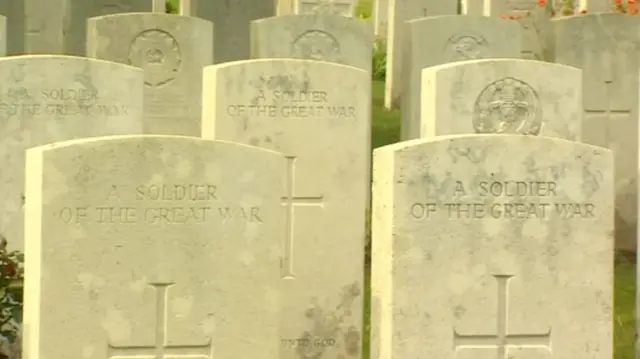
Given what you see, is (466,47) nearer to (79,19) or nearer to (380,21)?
(79,19)

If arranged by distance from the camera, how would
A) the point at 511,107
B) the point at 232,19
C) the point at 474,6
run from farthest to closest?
the point at 474,6 < the point at 232,19 < the point at 511,107

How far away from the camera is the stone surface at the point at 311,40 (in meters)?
9.52

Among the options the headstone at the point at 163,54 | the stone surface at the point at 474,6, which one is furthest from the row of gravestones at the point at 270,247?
the stone surface at the point at 474,6

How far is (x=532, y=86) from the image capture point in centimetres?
728

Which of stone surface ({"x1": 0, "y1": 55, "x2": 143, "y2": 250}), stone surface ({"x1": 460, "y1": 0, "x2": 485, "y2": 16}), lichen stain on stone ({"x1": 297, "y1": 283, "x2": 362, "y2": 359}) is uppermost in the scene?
stone surface ({"x1": 460, "y1": 0, "x2": 485, "y2": 16})

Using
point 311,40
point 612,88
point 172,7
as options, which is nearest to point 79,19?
point 311,40

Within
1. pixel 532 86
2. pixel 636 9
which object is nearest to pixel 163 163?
pixel 532 86

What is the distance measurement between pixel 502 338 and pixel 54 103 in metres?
2.79

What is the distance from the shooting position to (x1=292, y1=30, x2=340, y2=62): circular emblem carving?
31.3ft

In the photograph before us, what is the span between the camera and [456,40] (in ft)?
32.6

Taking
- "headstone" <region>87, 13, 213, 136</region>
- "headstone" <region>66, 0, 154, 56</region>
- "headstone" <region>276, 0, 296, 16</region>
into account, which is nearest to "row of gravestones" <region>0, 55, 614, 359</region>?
"headstone" <region>87, 13, 213, 136</region>

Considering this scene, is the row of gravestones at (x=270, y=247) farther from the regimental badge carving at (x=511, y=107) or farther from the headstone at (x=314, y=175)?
→ the regimental badge carving at (x=511, y=107)

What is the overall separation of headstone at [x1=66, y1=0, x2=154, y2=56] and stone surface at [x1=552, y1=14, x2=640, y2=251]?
4.39m

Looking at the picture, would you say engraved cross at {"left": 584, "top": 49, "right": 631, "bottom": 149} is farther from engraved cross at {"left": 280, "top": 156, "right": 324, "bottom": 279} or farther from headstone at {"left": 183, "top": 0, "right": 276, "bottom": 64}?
headstone at {"left": 183, "top": 0, "right": 276, "bottom": 64}
